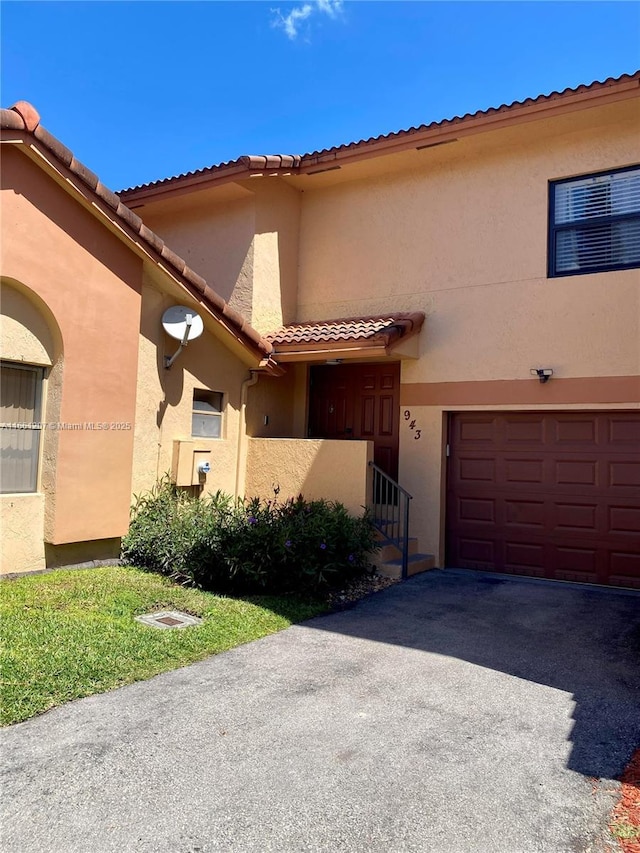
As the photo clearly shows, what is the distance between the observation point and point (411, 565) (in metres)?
8.98

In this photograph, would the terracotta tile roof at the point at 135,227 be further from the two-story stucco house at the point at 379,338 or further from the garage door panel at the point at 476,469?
the garage door panel at the point at 476,469

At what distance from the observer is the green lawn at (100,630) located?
4.49m

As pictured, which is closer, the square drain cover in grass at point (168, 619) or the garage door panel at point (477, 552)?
the square drain cover in grass at point (168, 619)

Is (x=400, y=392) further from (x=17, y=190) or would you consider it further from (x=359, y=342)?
(x=17, y=190)

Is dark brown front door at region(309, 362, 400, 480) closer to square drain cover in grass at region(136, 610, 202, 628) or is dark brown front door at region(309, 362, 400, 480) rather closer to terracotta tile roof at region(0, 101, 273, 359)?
terracotta tile roof at region(0, 101, 273, 359)

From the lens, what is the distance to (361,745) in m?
3.81

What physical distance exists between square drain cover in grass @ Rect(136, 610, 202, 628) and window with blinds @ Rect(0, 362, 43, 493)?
2.33 metres

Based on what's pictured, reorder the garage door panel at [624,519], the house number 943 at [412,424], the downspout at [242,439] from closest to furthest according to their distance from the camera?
the garage door panel at [624,519]
the house number 943 at [412,424]
the downspout at [242,439]

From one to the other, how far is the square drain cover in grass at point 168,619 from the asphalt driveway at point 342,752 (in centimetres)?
82

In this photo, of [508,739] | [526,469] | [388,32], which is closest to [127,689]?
[508,739]

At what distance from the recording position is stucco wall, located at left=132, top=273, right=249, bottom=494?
8.58m

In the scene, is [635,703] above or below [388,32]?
below

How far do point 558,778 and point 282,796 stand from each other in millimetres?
1574

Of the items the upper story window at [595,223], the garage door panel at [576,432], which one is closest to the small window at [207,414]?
the garage door panel at [576,432]
